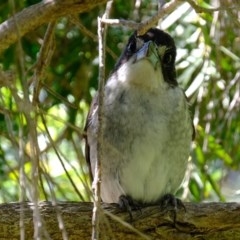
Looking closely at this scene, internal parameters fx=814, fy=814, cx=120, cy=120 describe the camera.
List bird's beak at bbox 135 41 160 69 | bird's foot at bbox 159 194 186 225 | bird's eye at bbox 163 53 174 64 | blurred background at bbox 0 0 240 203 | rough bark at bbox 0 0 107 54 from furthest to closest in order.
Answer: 1. blurred background at bbox 0 0 240 203
2. bird's eye at bbox 163 53 174 64
3. bird's beak at bbox 135 41 160 69
4. bird's foot at bbox 159 194 186 225
5. rough bark at bbox 0 0 107 54

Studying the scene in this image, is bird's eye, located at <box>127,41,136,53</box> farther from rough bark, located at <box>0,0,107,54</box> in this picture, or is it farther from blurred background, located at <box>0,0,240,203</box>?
rough bark, located at <box>0,0,107,54</box>

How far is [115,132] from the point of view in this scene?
3152 mm

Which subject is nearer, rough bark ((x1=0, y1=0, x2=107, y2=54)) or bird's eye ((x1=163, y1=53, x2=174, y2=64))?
rough bark ((x1=0, y1=0, x2=107, y2=54))

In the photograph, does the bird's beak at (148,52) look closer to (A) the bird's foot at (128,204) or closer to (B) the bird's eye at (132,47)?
(B) the bird's eye at (132,47)

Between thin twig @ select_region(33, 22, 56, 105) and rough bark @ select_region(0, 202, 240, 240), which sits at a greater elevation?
thin twig @ select_region(33, 22, 56, 105)

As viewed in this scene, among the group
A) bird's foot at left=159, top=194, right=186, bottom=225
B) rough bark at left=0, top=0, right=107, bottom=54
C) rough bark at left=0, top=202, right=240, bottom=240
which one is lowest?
rough bark at left=0, top=202, right=240, bottom=240

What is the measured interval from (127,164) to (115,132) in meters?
0.14

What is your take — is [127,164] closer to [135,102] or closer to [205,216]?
[135,102]

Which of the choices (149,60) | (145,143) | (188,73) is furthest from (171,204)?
(188,73)

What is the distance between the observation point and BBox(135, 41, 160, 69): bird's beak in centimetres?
317

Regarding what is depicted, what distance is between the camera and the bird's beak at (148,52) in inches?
125

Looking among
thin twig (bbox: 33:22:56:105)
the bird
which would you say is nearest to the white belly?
the bird

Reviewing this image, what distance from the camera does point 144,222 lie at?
9.27 feet

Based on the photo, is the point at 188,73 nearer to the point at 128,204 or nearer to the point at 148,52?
the point at 148,52
